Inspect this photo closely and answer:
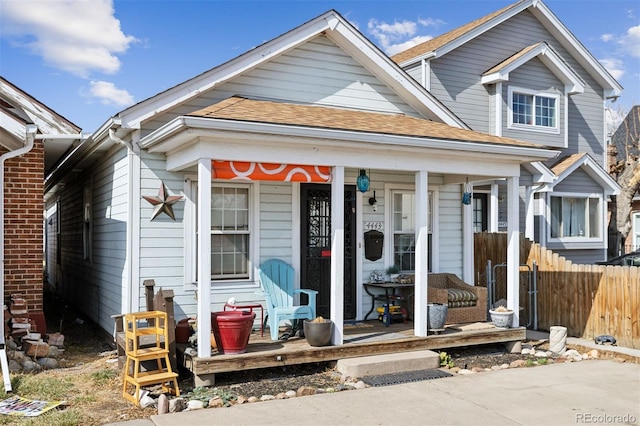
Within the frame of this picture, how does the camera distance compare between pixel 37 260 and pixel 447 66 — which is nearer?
pixel 37 260

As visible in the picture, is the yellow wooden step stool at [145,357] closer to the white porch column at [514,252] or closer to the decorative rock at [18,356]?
the decorative rock at [18,356]

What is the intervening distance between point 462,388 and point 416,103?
513 centimetres

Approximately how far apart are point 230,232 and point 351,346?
2.46m

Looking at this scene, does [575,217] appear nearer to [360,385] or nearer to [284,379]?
[360,385]

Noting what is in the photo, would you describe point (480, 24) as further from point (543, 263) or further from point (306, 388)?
point (306, 388)

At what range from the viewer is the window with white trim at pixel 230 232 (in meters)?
8.34

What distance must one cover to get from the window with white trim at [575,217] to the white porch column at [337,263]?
34.2 ft

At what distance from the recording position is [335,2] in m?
10.5

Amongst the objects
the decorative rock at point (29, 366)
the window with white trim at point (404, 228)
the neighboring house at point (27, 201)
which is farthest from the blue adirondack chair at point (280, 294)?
the neighboring house at point (27, 201)

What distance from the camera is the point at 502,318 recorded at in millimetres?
8484

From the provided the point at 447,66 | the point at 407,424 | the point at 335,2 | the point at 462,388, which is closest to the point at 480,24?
the point at 447,66

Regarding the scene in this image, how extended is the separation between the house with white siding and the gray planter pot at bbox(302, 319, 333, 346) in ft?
0.66

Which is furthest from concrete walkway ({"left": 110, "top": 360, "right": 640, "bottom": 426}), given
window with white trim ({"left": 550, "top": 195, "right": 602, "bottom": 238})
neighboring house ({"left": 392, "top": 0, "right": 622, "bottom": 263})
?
window with white trim ({"left": 550, "top": 195, "right": 602, "bottom": 238})

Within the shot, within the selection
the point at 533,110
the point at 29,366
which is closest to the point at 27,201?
the point at 29,366
